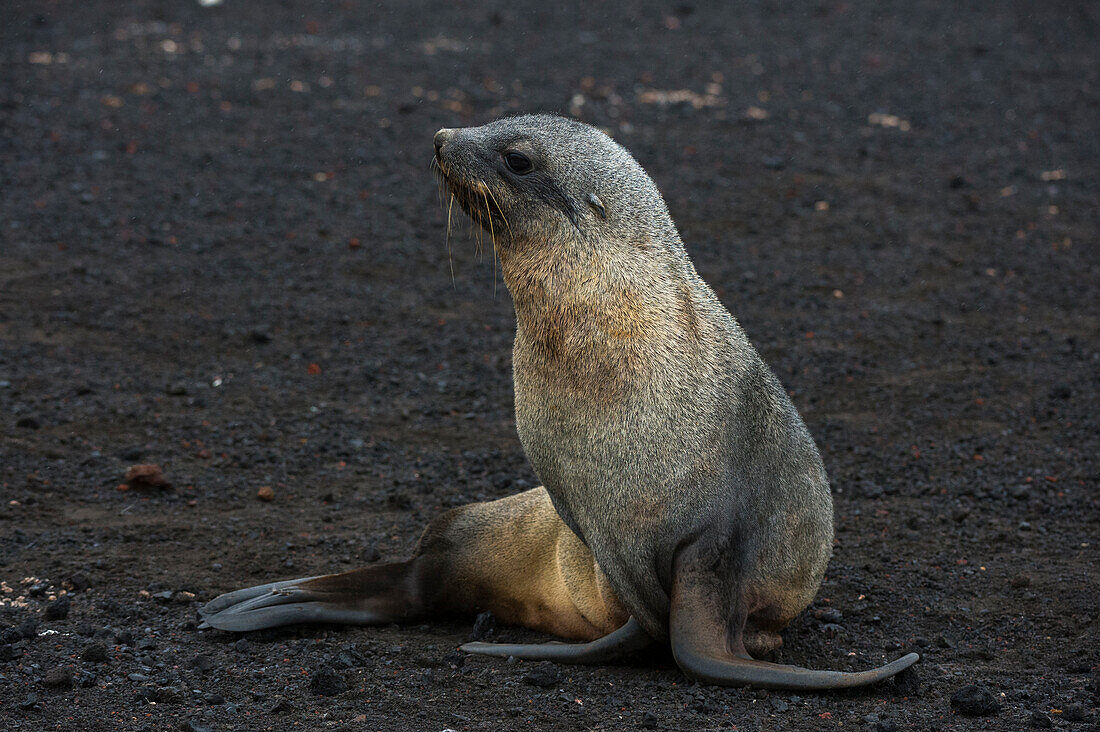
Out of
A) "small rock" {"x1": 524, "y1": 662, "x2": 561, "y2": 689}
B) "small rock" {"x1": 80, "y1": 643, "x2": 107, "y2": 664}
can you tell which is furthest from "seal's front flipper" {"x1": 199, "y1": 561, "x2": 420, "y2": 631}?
"small rock" {"x1": 524, "y1": 662, "x2": 561, "y2": 689}

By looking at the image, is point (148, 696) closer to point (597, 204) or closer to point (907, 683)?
point (597, 204)

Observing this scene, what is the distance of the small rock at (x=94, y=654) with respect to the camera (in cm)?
406

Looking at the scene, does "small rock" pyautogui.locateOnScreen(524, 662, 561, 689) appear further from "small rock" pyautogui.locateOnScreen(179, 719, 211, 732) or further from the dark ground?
"small rock" pyautogui.locateOnScreen(179, 719, 211, 732)

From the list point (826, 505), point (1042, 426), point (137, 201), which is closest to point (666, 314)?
point (826, 505)

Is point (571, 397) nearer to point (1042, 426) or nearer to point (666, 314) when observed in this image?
point (666, 314)

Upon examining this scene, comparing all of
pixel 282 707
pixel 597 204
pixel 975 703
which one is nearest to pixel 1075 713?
pixel 975 703

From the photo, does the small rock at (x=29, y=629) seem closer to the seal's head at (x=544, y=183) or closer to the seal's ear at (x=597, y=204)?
the seal's head at (x=544, y=183)

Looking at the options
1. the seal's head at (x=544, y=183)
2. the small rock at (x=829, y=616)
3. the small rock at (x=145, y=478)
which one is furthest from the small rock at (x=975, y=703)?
the small rock at (x=145, y=478)

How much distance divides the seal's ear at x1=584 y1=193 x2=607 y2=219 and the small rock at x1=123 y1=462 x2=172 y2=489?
2.73 meters

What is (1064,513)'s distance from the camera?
5406mm

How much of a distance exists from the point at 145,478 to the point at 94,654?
5.35 feet

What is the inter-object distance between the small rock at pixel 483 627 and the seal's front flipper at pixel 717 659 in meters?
0.90

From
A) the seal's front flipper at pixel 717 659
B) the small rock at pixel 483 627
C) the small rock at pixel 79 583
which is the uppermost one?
the seal's front flipper at pixel 717 659

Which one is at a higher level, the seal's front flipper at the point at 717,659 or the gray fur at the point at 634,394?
the gray fur at the point at 634,394
